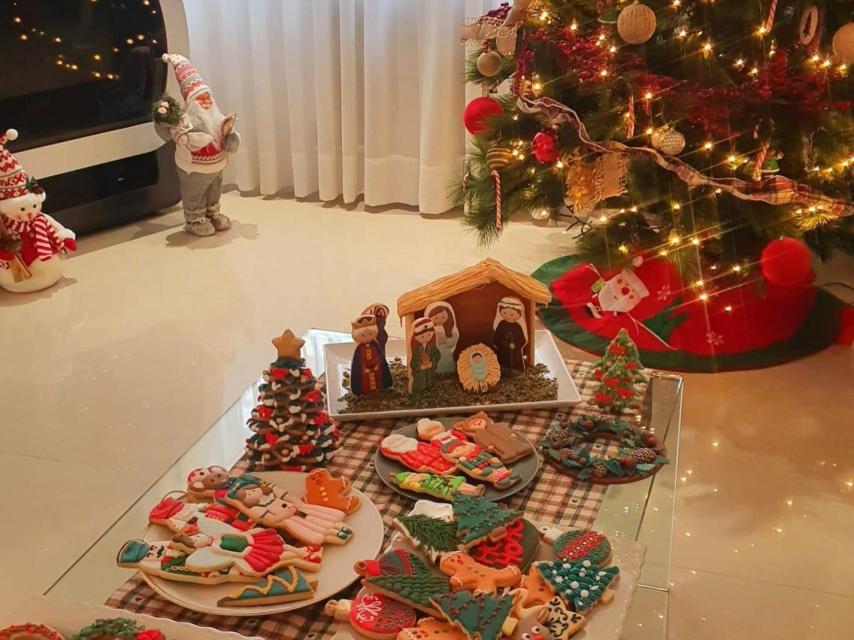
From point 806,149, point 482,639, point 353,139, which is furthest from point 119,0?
point 482,639

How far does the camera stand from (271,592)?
1136mm

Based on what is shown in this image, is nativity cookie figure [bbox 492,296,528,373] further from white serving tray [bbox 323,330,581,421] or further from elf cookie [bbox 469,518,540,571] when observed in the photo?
elf cookie [bbox 469,518,540,571]

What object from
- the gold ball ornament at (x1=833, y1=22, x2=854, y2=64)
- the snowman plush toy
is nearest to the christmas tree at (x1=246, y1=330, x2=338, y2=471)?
the gold ball ornament at (x1=833, y1=22, x2=854, y2=64)

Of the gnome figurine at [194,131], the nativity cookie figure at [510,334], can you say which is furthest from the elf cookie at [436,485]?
the gnome figurine at [194,131]

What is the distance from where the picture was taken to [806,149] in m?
2.23

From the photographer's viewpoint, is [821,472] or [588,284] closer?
[821,472]

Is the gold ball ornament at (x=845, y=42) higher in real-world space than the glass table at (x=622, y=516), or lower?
higher

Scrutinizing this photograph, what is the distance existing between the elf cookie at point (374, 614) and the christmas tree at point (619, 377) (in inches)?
23.2

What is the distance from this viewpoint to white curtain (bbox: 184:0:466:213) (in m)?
3.24

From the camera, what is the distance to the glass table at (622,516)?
3.95ft

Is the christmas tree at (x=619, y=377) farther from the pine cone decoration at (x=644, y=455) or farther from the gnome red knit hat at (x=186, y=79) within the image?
the gnome red knit hat at (x=186, y=79)

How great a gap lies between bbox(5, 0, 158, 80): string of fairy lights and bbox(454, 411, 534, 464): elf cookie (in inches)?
80.1

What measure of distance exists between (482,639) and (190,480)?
1.67 feet

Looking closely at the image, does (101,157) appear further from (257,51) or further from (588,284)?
(588,284)
